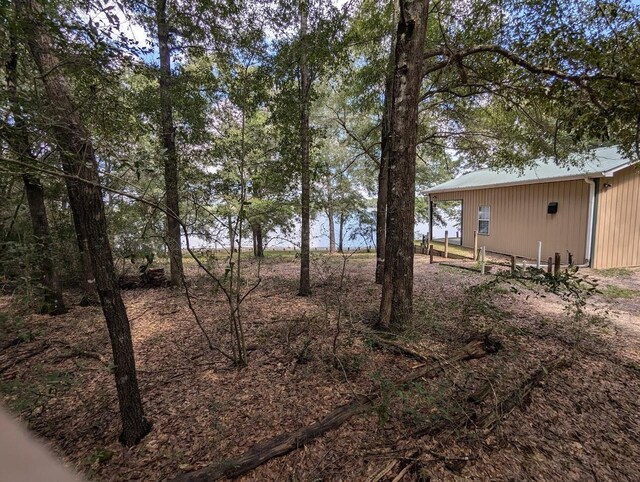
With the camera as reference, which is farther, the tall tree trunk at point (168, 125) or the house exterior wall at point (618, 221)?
the house exterior wall at point (618, 221)

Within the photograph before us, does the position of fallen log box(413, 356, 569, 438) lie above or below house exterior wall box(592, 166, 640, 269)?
below

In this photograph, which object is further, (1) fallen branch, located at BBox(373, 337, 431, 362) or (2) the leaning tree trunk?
(2) the leaning tree trunk

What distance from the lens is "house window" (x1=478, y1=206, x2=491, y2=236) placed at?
39.6ft

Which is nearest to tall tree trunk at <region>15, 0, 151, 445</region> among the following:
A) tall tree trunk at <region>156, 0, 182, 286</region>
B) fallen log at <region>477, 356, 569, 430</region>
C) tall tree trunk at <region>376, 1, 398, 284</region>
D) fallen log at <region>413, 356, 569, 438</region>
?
fallen log at <region>413, 356, 569, 438</region>

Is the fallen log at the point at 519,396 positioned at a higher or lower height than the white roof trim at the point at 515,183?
lower

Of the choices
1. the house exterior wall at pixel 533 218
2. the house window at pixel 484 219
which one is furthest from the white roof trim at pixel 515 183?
the house window at pixel 484 219

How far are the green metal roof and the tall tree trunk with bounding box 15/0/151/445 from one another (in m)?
8.31

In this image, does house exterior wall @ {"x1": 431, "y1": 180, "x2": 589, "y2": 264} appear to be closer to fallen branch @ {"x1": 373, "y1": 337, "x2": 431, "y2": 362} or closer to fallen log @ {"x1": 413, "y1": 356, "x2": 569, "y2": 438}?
fallen log @ {"x1": 413, "y1": 356, "x2": 569, "y2": 438}

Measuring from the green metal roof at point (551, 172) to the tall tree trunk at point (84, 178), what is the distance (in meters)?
8.31

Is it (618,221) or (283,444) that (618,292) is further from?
(283,444)

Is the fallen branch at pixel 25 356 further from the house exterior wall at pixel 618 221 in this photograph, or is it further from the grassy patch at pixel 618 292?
the house exterior wall at pixel 618 221

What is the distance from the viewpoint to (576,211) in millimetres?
8898

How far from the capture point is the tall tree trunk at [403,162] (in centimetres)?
360

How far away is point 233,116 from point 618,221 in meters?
10.7
